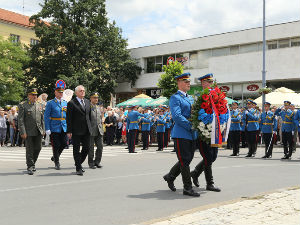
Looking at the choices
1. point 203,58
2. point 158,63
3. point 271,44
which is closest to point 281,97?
point 271,44

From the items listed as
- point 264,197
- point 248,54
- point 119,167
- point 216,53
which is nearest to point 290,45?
point 248,54

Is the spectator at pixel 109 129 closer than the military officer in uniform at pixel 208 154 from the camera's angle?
No

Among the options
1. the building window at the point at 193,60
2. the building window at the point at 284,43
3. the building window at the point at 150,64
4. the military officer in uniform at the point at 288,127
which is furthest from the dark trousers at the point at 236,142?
the building window at the point at 150,64

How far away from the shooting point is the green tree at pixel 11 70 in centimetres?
4522

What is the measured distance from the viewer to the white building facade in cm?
3466

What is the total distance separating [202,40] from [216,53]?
236 cm

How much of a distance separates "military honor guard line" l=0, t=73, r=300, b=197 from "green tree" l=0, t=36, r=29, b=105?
32.0m

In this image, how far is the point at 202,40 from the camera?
42.5 meters

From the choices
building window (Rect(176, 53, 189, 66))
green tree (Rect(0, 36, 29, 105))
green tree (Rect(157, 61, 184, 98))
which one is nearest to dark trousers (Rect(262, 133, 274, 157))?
green tree (Rect(157, 61, 184, 98))

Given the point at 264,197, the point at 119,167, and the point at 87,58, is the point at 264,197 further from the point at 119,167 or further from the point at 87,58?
the point at 87,58

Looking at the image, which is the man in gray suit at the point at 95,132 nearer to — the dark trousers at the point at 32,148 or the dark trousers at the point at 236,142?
the dark trousers at the point at 32,148

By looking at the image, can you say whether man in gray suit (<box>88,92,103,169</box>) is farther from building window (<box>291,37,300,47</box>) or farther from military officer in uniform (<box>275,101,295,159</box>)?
building window (<box>291,37,300,47</box>)

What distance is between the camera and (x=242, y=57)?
1486 inches

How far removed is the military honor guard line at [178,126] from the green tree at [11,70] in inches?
1260
